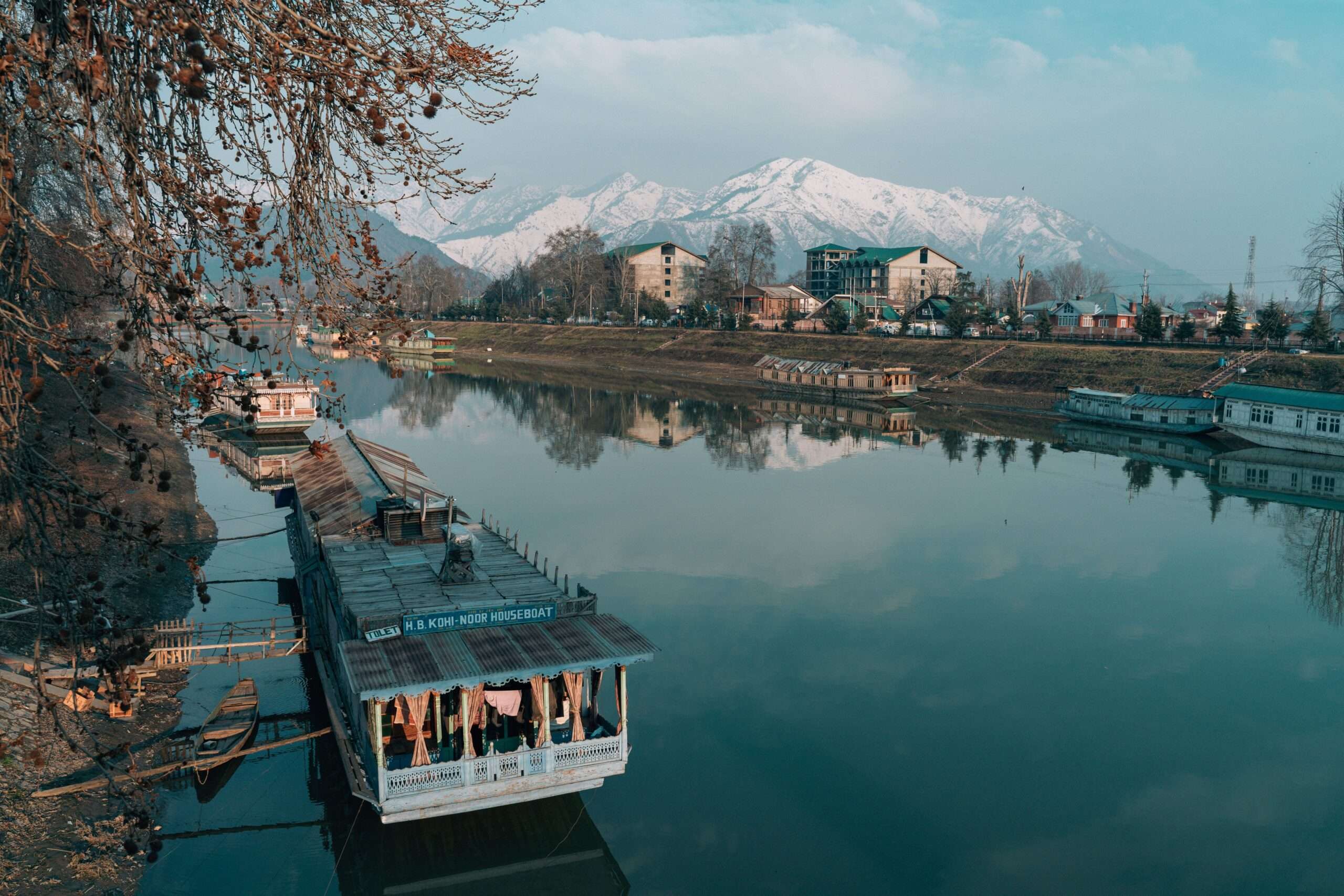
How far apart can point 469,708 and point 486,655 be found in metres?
1.05

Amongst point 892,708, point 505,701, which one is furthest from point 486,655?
point 892,708

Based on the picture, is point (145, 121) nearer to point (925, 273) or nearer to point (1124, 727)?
point (1124, 727)

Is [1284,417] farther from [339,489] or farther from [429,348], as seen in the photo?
[429,348]

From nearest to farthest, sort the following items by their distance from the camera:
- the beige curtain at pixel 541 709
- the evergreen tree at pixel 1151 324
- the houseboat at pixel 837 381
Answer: the beige curtain at pixel 541 709, the evergreen tree at pixel 1151 324, the houseboat at pixel 837 381

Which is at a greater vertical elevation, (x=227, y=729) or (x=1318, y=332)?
(x=1318, y=332)

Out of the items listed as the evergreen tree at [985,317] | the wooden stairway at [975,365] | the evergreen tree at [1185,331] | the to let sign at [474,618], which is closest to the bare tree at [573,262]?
the evergreen tree at [985,317]

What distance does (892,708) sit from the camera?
2681 centimetres

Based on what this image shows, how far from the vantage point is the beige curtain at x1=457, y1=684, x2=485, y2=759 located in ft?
61.1

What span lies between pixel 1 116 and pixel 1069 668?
95.7ft

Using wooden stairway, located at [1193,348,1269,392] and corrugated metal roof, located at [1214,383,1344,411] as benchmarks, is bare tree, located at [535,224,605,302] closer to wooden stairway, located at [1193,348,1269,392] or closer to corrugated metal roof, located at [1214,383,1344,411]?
wooden stairway, located at [1193,348,1269,392]

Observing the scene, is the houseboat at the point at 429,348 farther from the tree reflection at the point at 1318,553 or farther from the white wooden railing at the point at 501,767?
the white wooden railing at the point at 501,767

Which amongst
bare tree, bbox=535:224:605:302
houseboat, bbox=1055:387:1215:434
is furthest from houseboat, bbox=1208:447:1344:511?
bare tree, bbox=535:224:605:302

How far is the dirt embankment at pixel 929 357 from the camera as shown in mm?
83750

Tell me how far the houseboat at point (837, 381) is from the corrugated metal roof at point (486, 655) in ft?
250
